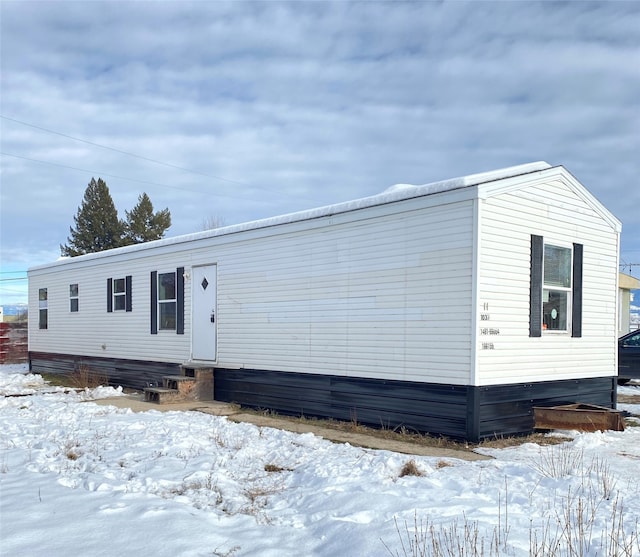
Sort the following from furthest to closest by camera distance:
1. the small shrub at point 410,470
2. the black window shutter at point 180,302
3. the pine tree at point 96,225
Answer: the pine tree at point 96,225 → the black window shutter at point 180,302 → the small shrub at point 410,470

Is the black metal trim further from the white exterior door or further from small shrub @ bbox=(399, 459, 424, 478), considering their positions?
small shrub @ bbox=(399, 459, 424, 478)

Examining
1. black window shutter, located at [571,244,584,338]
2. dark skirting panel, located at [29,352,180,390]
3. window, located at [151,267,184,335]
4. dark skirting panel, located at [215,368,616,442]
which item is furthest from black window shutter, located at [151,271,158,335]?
black window shutter, located at [571,244,584,338]

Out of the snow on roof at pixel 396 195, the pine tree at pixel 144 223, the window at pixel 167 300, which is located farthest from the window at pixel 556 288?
the pine tree at pixel 144 223

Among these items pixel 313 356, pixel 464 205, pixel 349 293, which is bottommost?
pixel 313 356

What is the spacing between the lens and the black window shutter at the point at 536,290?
8031 mm

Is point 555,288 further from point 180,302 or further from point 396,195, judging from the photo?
point 180,302

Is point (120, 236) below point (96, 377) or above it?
above

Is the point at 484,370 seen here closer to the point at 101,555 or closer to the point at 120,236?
the point at 101,555

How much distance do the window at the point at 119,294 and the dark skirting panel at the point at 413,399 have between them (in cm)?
380

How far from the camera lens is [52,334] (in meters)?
17.1

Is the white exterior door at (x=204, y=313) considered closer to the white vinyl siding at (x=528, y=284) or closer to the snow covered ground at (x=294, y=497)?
the snow covered ground at (x=294, y=497)

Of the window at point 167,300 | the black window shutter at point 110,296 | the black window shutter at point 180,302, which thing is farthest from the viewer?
the black window shutter at point 110,296

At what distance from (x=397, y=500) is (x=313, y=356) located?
476 cm

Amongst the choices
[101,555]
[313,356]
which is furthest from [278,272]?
[101,555]
